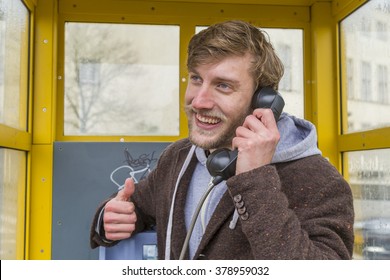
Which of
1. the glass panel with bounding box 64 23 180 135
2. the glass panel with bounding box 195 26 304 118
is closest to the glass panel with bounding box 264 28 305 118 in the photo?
the glass panel with bounding box 195 26 304 118

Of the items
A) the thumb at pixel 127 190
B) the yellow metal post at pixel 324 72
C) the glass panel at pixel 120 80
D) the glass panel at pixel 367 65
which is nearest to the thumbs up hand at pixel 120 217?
the thumb at pixel 127 190

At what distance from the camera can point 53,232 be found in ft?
6.18

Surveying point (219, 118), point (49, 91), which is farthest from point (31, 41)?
point (219, 118)

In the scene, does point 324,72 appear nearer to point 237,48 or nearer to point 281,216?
point 237,48

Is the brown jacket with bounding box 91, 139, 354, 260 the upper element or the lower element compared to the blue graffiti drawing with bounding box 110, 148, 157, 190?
lower

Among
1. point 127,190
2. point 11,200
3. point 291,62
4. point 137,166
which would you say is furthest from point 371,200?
point 11,200

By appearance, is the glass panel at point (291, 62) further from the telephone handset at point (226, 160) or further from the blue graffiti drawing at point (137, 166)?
the telephone handset at point (226, 160)

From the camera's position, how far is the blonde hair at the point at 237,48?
98 centimetres

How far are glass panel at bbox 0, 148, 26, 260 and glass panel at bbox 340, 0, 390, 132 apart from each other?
4.32ft

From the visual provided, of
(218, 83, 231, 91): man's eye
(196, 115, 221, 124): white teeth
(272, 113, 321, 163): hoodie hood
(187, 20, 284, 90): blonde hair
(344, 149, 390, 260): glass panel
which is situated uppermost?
(187, 20, 284, 90): blonde hair

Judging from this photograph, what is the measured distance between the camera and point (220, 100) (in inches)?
38.0

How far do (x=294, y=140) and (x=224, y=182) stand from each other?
6.4 inches

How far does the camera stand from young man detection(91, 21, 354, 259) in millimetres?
771

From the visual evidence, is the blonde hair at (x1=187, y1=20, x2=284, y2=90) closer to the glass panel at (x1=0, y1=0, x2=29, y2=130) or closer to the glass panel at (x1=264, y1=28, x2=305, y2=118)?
the glass panel at (x1=0, y1=0, x2=29, y2=130)
